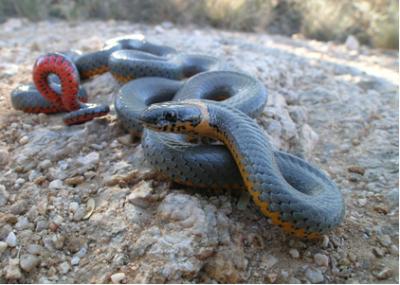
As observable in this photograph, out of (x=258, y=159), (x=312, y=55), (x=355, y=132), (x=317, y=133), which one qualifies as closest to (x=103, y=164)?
(x=258, y=159)

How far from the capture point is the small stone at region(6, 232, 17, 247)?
2.67m

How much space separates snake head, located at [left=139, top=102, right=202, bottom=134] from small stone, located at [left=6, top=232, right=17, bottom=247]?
3.57ft

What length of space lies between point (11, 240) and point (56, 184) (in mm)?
582

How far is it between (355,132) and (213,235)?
96.8 inches

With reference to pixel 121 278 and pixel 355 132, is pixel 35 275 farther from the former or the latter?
pixel 355 132

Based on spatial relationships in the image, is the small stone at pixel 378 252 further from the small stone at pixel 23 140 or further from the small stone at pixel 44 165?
the small stone at pixel 23 140

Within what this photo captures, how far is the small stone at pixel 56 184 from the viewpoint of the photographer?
3145mm

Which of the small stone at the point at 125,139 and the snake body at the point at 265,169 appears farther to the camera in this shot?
the small stone at the point at 125,139

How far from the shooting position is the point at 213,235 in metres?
2.66

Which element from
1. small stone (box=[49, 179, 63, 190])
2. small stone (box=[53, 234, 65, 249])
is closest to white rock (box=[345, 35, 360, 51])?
small stone (box=[49, 179, 63, 190])

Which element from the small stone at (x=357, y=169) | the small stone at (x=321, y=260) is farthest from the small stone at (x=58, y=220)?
the small stone at (x=357, y=169)

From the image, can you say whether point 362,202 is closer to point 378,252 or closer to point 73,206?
point 378,252

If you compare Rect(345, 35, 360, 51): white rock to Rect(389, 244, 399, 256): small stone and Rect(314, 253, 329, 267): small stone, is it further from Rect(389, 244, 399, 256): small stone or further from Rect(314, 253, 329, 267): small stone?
Rect(314, 253, 329, 267): small stone

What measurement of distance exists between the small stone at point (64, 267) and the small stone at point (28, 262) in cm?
14
